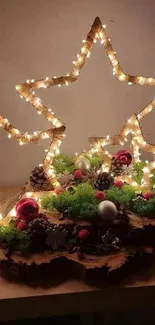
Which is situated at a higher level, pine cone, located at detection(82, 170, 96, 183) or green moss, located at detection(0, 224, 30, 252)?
pine cone, located at detection(82, 170, 96, 183)

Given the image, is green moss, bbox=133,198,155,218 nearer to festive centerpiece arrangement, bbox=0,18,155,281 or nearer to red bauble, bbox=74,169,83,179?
festive centerpiece arrangement, bbox=0,18,155,281

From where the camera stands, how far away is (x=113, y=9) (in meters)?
1.37

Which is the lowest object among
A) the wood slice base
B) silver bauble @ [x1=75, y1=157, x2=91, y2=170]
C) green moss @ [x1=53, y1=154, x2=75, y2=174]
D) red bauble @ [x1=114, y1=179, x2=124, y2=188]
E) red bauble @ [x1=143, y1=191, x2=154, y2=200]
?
the wood slice base

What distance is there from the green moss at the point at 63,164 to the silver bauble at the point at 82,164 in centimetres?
2

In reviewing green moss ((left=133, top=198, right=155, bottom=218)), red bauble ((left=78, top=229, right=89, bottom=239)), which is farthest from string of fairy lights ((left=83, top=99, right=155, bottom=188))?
red bauble ((left=78, top=229, right=89, bottom=239))

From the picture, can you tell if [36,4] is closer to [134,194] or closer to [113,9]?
[113,9]

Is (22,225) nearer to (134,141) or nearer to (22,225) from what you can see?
(22,225)

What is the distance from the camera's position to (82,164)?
1.35m

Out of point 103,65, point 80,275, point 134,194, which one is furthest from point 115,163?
point 80,275

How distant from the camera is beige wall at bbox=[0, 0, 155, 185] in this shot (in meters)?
1.36

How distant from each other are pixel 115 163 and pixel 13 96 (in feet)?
1.15

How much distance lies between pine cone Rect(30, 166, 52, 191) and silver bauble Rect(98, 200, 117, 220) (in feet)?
0.71

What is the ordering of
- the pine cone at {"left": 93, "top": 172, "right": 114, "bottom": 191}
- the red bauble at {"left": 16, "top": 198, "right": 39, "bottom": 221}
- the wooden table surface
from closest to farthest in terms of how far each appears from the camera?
the wooden table surface, the red bauble at {"left": 16, "top": 198, "right": 39, "bottom": 221}, the pine cone at {"left": 93, "top": 172, "right": 114, "bottom": 191}

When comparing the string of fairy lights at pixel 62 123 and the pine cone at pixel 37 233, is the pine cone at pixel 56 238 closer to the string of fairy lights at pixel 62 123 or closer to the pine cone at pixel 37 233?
the pine cone at pixel 37 233
